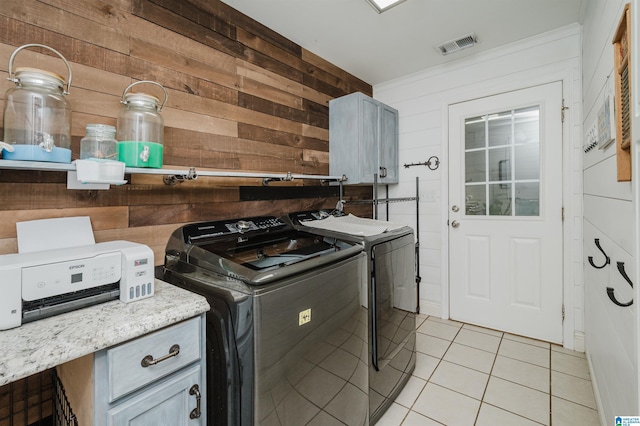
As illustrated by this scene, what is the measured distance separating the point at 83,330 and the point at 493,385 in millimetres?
2254

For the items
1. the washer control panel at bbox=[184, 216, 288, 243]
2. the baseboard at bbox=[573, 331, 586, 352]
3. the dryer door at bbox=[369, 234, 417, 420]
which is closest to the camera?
the washer control panel at bbox=[184, 216, 288, 243]

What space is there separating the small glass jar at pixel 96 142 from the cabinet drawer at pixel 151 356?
0.80 metres

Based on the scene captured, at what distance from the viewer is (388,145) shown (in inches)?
117

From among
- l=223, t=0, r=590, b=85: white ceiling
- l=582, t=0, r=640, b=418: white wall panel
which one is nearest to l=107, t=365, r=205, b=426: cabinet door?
l=582, t=0, r=640, b=418: white wall panel

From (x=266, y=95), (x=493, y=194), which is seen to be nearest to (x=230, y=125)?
(x=266, y=95)

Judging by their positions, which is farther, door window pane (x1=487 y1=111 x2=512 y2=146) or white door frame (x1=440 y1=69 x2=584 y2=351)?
door window pane (x1=487 y1=111 x2=512 y2=146)

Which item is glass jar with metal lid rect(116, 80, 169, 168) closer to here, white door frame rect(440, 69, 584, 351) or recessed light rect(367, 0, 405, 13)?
recessed light rect(367, 0, 405, 13)

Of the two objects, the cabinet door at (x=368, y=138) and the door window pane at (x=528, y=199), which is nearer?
the door window pane at (x=528, y=199)

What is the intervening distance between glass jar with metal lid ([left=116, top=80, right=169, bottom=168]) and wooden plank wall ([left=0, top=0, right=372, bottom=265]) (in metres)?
0.14

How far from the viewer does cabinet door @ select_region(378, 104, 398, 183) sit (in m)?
2.86

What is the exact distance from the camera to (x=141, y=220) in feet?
5.02

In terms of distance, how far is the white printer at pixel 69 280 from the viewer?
33.3 inches

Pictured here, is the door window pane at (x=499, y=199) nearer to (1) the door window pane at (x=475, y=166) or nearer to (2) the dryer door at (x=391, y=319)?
(1) the door window pane at (x=475, y=166)

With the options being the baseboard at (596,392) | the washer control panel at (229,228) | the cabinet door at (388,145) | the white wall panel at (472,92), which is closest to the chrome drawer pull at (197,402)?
the washer control panel at (229,228)
